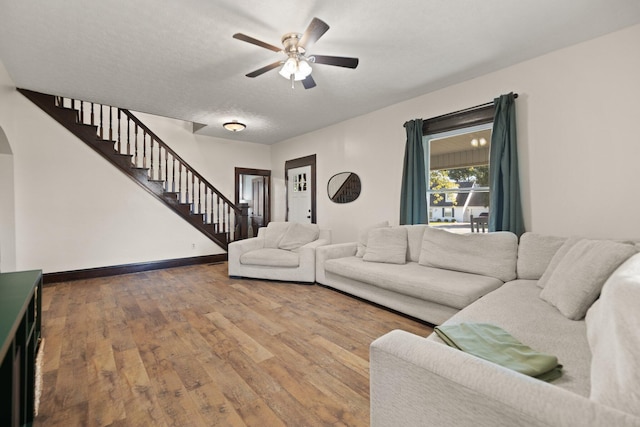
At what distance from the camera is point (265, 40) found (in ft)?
8.60

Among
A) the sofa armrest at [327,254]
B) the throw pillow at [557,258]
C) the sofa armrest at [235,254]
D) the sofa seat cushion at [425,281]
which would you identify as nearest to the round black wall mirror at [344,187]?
the sofa armrest at [327,254]

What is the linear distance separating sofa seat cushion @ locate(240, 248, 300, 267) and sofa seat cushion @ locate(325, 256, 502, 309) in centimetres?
89

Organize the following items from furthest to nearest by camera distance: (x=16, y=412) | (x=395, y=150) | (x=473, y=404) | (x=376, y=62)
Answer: (x=395, y=150) → (x=376, y=62) → (x=16, y=412) → (x=473, y=404)

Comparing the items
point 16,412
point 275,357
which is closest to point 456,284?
point 275,357

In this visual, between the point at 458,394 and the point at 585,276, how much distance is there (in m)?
1.38

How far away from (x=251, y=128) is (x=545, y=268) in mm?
4945

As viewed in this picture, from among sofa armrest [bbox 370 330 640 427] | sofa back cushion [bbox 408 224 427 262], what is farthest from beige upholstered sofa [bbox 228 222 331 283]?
sofa armrest [bbox 370 330 640 427]

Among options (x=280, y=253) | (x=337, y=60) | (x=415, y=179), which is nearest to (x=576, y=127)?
(x=415, y=179)

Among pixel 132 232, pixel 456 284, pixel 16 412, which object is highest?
pixel 132 232

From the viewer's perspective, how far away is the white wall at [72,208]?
385 cm

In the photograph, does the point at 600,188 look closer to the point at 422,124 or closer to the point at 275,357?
the point at 422,124

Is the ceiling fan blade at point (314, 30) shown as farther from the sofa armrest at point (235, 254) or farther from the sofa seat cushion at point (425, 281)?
the sofa armrest at point (235, 254)

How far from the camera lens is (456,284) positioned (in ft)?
7.95

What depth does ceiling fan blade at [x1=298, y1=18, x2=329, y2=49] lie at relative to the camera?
1973mm
